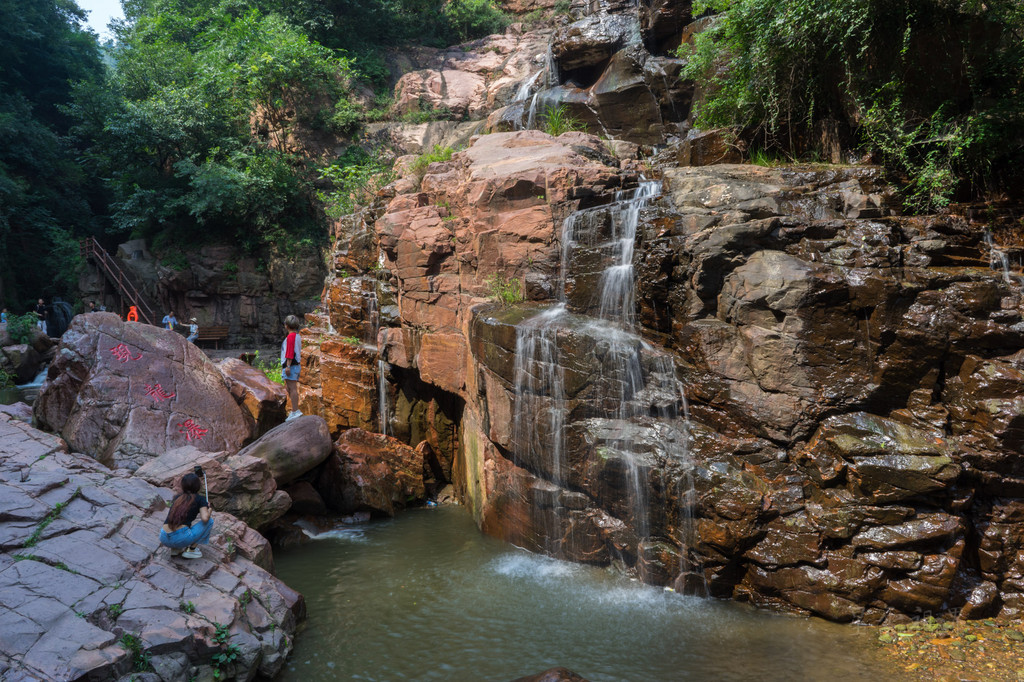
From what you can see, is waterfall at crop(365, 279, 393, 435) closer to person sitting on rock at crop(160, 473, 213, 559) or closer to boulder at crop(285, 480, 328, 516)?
boulder at crop(285, 480, 328, 516)

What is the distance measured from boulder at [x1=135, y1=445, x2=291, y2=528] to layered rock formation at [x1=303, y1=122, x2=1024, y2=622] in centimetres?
287

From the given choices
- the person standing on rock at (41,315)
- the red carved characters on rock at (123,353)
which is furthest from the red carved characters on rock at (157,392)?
the person standing on rock at (41,315)

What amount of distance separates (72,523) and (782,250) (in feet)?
25.7

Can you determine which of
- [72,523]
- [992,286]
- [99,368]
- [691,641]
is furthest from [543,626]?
[99,368]

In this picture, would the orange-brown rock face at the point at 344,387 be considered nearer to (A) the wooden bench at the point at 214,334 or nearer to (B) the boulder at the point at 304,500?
(B) the boulder at the point at 304,500

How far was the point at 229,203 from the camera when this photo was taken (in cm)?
1934

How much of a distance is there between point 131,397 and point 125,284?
1465 centimetres

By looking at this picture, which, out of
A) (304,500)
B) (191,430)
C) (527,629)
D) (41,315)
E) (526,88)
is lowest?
(304,500)

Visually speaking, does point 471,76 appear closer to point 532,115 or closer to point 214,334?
point 532,115

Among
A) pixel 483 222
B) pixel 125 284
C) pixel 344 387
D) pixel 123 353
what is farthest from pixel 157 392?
pixel 125 284

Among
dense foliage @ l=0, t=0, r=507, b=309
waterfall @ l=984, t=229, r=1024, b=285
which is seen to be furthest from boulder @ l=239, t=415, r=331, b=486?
dense foliage @ l=0, t=0, r=507, b=309

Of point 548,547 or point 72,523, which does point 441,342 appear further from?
point 72,523

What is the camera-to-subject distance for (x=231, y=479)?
7.59 meters

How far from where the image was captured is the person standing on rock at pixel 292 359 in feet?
32.3
